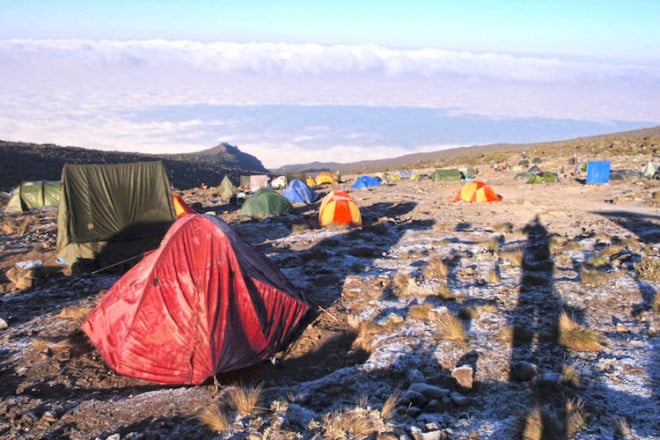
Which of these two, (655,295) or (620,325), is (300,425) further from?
(655,295)

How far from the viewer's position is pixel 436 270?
35.6ft

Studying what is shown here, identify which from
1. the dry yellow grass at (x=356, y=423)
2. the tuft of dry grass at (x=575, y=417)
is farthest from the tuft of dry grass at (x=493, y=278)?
the dry yellow grass at (x=356, y=423)

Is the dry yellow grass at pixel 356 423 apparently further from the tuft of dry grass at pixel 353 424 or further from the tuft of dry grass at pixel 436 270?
the tuft of dry grass at pixel 436 270

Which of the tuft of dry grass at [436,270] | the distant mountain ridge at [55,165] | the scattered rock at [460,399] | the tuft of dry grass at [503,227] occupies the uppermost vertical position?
the distant mountain ridge at [55,165]

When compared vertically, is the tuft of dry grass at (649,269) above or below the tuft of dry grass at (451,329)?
above

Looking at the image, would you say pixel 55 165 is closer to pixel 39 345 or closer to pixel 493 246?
pixel 39 345

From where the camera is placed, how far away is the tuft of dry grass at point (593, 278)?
9305 mm

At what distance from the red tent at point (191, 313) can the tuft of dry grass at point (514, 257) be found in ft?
21.4

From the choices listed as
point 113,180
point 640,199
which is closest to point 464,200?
point 640,199

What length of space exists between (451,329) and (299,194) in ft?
67.4

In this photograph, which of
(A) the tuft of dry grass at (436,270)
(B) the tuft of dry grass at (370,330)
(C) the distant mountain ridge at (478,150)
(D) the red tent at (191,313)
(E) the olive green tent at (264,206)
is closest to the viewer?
(D) the red tent at (191,313)

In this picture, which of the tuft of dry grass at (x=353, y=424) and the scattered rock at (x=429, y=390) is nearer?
the tuft of dry grass at (x=353, y=424)

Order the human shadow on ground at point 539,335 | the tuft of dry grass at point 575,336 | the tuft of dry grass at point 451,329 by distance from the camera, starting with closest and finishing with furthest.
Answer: the human shadow on ground at point 539,335 → the tuft of dry grass at point 575,336 → the tuft of dry grass at point 451,329

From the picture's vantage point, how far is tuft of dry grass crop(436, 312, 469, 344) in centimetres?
714
